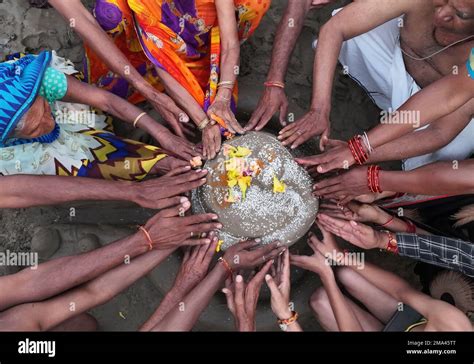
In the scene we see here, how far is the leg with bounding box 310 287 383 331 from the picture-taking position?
2.26 meters

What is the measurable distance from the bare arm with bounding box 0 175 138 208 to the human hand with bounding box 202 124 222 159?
335mm

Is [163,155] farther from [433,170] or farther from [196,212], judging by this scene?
[433,170]

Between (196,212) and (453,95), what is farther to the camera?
(196,212)

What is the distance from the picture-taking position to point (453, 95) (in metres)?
1.87

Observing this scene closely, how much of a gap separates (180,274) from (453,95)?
130 cm

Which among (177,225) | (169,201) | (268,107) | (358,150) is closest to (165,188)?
(169,201)

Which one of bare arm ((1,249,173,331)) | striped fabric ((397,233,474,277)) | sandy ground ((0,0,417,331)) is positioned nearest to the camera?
bare arm ((1,249,173,331))

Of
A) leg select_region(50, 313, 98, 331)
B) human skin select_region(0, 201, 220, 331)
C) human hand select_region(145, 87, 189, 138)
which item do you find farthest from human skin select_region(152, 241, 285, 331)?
human hand select_region(145, 87, 189, 138)

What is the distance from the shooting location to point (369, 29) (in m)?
2.18

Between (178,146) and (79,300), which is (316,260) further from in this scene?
(79,300)

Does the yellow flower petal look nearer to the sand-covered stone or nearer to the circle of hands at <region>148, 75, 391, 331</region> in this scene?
the sand-covered stone

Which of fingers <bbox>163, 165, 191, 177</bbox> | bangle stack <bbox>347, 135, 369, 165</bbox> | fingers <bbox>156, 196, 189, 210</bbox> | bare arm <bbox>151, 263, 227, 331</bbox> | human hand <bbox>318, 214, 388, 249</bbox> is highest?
bangle stack <bbox>347, 135, 369, 165</bbox>

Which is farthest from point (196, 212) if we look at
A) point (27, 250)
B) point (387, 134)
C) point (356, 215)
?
point (27, 250)
